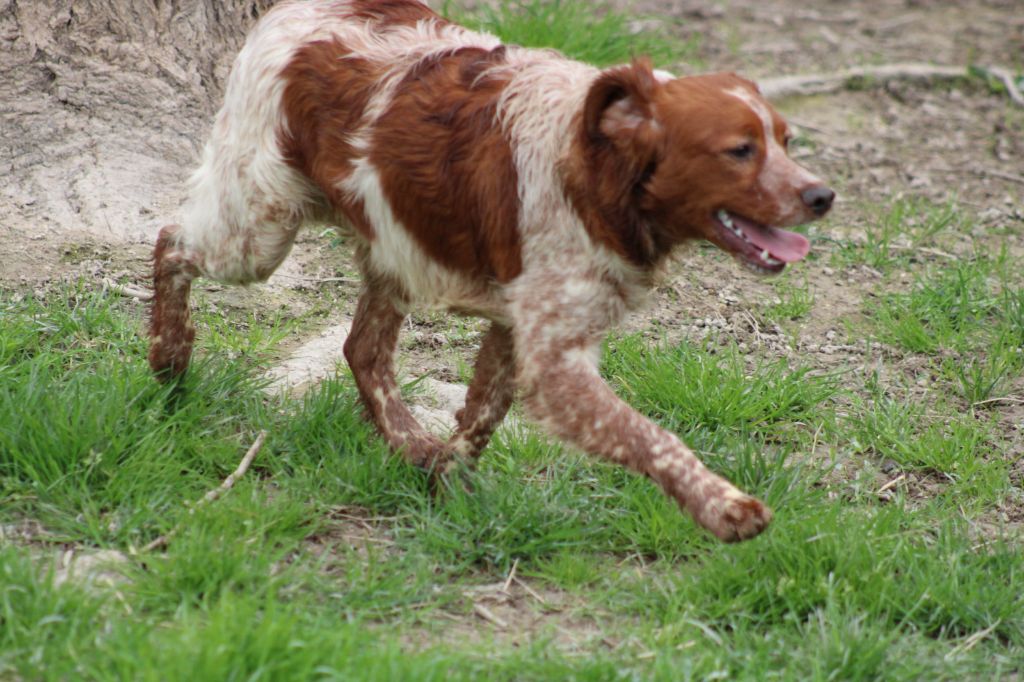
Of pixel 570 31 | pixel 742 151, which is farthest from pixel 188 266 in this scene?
pixel 570 31

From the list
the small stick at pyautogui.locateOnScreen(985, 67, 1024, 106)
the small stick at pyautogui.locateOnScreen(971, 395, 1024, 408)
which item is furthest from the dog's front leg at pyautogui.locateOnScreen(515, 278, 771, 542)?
the small stick at pyautogui.locateOnScreen(985, 67, 1024, 106)

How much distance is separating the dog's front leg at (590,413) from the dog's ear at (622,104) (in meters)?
0.46

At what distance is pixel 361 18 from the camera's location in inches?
161

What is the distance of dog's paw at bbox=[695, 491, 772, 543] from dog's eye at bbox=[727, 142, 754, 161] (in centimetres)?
88

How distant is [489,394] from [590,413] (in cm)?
60

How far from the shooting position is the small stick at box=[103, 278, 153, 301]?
4945mm

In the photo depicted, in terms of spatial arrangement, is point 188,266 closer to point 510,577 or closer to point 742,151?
point 510,577

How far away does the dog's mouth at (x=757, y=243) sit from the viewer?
3.46 metres

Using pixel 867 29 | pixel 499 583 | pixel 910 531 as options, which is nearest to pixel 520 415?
pixel 499 583

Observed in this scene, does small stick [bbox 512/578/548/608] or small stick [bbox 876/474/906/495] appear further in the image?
small stick [bbox 876/474/906/495]

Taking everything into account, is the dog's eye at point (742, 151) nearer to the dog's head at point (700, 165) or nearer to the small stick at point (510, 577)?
the dog's head at point (700, 165)

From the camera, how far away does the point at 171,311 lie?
421 cm

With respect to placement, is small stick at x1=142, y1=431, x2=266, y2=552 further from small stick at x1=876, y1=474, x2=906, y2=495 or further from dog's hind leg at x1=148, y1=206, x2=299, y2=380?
small stick at x1=876, y1=474, x2=906, y2=495

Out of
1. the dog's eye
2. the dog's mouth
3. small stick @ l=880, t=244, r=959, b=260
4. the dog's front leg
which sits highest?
the dog's eye
